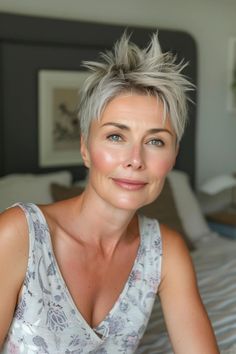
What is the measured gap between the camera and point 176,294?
4.13 feet

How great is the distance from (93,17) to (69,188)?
3.51 feet

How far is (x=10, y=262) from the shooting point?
1.04 meters

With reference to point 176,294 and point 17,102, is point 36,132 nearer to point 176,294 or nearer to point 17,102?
point 17,102

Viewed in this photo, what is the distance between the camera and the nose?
42.2 inches

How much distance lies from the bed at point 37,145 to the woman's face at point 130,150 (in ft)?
3.46

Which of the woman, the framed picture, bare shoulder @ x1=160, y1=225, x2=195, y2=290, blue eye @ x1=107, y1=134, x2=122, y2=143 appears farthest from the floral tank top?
the framed picture

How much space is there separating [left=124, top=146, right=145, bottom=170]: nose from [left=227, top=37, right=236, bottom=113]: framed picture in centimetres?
265

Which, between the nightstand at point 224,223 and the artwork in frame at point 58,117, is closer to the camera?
the artwork in frame at point 58,117

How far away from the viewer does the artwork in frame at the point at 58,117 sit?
2.64 meters

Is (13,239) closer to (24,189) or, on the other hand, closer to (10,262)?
(10,262)

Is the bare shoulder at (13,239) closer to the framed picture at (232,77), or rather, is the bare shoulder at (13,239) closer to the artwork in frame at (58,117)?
the artwork in frame at (58,117)

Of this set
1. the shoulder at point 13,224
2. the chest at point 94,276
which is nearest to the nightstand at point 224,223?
the chest at point 94,276

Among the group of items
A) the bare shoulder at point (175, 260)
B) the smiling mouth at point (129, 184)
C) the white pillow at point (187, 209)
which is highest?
the smiling mouth at point (129, 184)

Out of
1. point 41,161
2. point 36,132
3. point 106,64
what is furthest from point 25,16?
point 106,64
